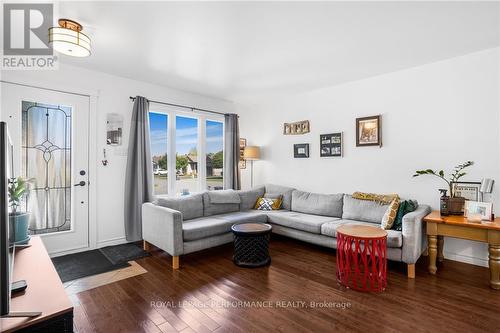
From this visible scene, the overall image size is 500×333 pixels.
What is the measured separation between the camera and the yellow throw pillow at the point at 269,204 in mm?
4445

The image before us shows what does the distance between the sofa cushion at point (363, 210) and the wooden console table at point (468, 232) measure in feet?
1.92

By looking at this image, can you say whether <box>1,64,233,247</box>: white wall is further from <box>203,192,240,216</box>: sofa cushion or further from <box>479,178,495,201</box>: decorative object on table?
<box>479,178,495,201</box>: decorative object on table

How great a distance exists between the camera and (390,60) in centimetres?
322

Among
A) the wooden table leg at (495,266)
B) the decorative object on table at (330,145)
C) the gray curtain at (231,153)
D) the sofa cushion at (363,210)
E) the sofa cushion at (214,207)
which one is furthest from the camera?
the gray curtain at (231,153)

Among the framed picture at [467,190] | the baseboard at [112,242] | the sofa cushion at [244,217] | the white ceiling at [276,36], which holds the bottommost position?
the baseboard at [112,242]

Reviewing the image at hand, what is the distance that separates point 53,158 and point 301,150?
12.3 feet

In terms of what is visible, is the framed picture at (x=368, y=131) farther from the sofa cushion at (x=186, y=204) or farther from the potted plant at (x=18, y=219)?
the potted plant at (x=18, y=219)

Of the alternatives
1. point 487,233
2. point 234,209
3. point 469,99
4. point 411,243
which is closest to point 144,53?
point 234,209

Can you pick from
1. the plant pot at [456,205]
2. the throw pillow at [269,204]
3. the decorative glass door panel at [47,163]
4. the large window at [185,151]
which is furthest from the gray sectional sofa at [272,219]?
the decorative glass door panel at [47,163]

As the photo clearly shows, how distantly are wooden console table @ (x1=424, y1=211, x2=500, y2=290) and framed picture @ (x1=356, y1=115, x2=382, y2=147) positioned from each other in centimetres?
127

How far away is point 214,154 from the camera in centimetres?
520

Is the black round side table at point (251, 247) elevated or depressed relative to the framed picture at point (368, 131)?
depressed

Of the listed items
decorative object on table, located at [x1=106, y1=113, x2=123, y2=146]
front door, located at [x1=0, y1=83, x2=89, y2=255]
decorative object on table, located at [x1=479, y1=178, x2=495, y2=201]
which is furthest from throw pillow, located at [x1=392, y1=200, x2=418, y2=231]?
front door, located at [x1=0, y1=83, x2=89, y2=255]

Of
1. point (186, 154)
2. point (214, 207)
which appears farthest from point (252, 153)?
point (214, 207)
